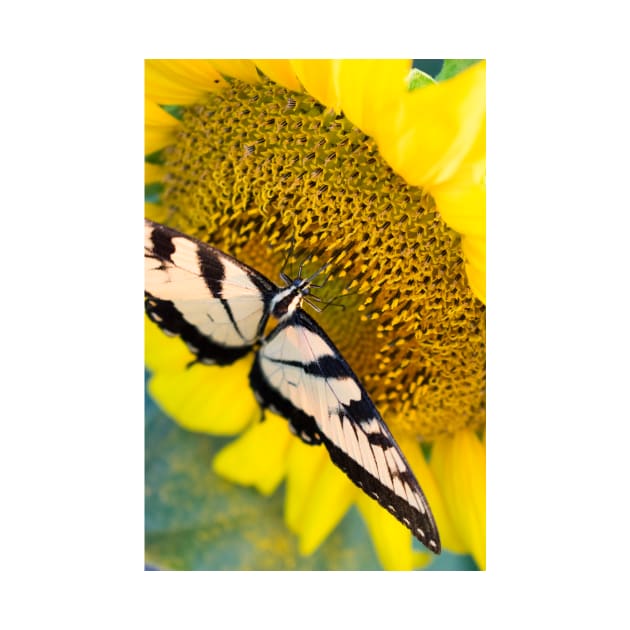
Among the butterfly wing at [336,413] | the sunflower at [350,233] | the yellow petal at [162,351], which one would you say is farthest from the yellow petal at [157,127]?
the butterfly wing at [336,413]

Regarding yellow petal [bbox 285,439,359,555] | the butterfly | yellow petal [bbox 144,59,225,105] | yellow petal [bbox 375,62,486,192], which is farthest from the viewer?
yellow petal [bbox 285,439,359,555]

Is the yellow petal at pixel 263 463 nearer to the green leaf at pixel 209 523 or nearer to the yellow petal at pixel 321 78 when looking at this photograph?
the green leaf at pixel 209 523

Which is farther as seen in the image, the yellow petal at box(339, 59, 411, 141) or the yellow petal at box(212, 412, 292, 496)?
the yellow petal at box(212, 412, 292, 496)

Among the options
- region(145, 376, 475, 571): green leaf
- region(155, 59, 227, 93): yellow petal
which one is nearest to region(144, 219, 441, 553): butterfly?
region(145, 376, 475, 571): green leaf

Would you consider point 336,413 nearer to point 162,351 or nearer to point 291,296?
point 291,296

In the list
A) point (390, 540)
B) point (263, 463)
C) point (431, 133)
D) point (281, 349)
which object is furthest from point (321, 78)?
point (390, 540)

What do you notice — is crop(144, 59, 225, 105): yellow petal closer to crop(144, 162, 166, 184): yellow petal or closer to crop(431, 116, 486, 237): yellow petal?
crop(144, 162, 166, 184): yellow petal
